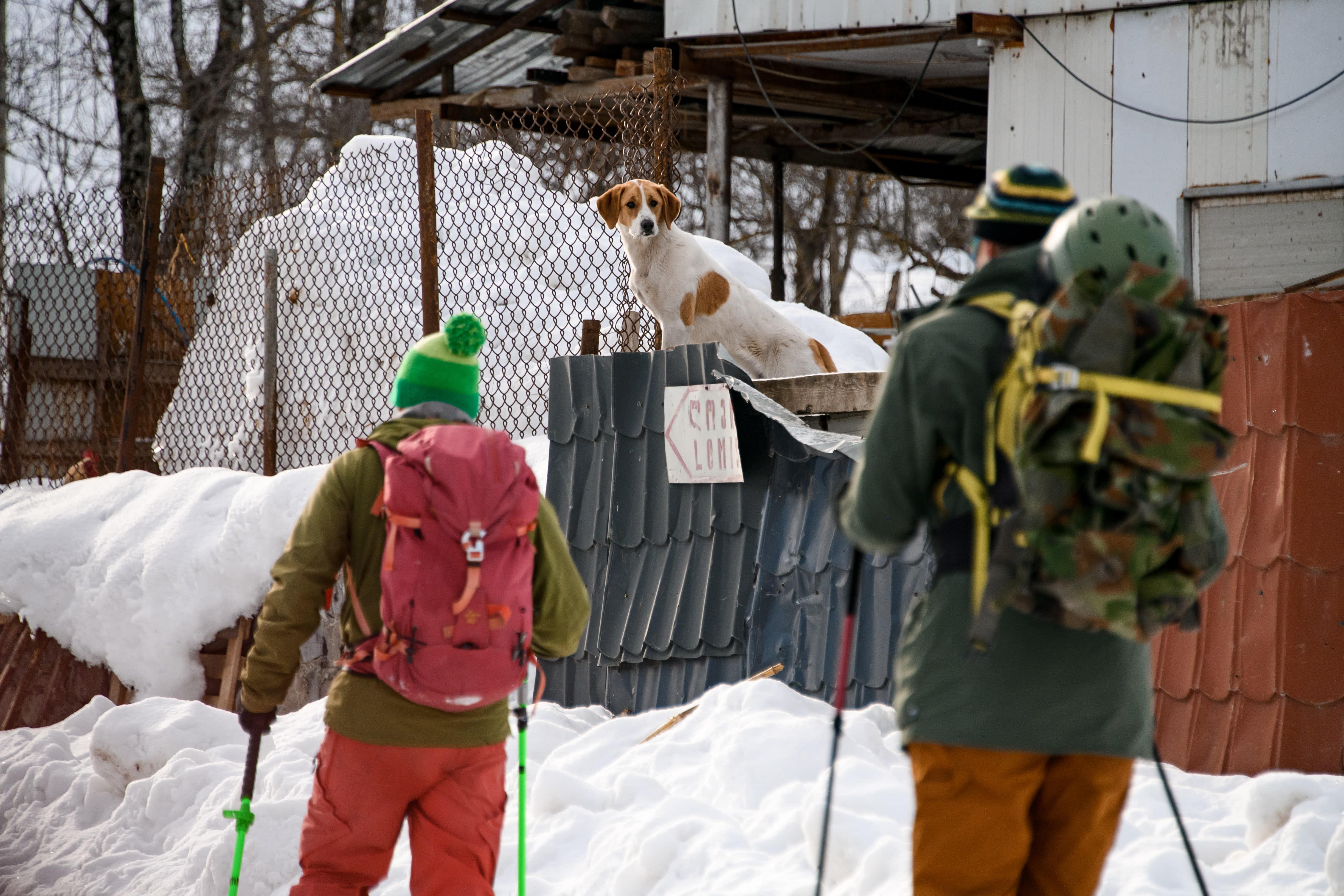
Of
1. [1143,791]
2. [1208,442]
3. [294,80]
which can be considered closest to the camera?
[1208,442]

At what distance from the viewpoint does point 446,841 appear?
9.77 ft

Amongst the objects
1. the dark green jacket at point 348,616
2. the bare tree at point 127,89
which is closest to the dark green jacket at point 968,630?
the dark green jacket at point 348,616

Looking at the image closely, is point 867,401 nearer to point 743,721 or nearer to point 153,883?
point 743,721

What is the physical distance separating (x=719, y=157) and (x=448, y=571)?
9.39 meters

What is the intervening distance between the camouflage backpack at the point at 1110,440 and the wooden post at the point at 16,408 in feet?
32.6

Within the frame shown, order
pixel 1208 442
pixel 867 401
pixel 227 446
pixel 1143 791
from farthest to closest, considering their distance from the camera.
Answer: pixel 227 446 < pixel 867 401 < pixel 1143 791 < pixel 1208 442

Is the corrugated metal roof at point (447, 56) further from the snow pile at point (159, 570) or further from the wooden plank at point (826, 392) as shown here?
the wooden plank at point (826, 392)

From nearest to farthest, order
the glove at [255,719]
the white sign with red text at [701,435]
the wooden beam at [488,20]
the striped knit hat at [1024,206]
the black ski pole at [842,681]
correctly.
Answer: the striped knit hat at [1024,206], the black ski pole at [842,681], the glove at [255,719], the white sign with red text at [701,435], the wooden beam at [488,20]

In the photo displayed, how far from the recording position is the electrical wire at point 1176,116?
8.84 m

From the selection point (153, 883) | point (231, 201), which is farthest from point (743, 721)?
point (231, 201)

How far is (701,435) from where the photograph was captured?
18.7ft

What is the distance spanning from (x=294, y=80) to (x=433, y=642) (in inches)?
875

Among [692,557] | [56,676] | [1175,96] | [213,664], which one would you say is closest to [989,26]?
[1175,96]

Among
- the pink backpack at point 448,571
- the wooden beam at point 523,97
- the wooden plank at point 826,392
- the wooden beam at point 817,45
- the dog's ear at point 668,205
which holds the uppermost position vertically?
the wooden beam at point 817,45
